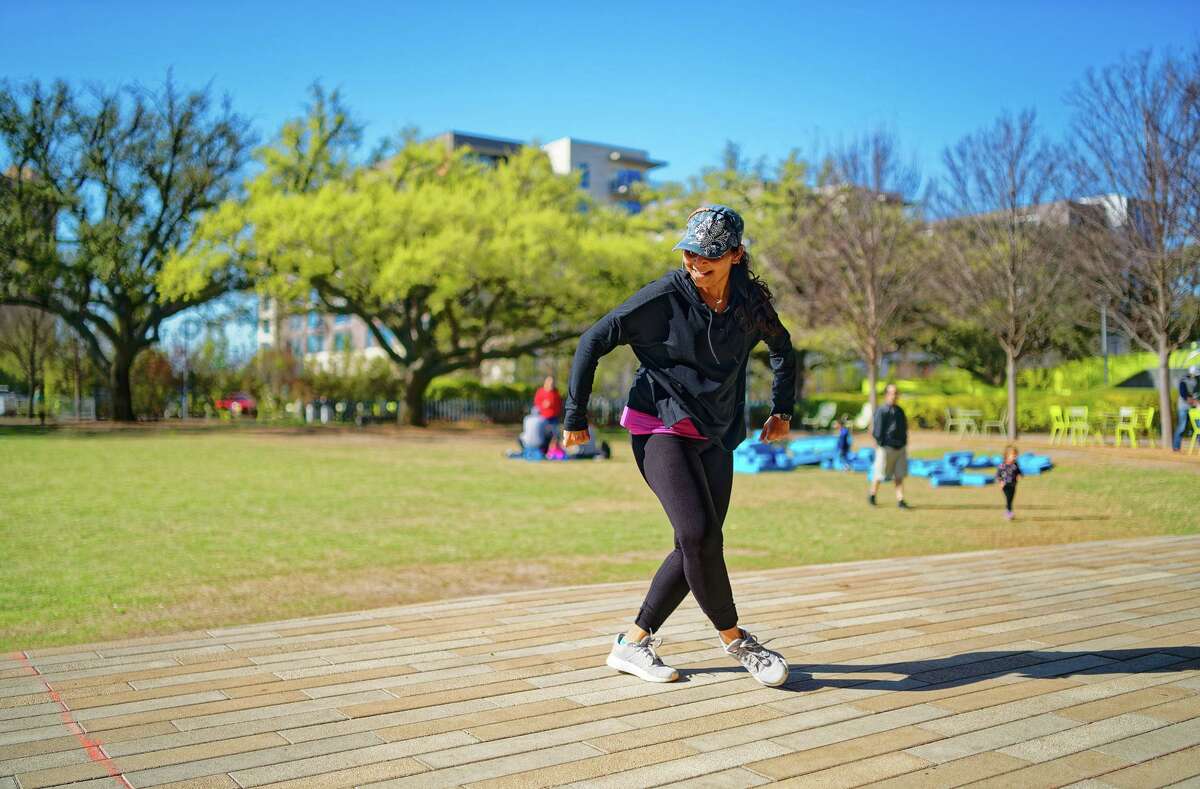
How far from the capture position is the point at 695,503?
4188mm

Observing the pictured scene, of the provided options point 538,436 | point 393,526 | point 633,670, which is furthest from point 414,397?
point 633,670

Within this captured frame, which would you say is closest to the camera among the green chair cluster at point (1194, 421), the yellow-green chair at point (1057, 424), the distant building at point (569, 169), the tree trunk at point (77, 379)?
the green chair cluster at point (1194, 421)

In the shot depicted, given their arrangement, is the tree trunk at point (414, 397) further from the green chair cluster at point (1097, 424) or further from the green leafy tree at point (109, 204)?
the green chair cluster at point (1097, 424)

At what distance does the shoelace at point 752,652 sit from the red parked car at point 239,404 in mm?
44323

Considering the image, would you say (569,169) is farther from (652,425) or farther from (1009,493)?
(652,425)

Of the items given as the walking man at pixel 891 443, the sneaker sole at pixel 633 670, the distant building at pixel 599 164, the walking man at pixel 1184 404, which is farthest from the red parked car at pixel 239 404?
the distant building at pixel 599 164

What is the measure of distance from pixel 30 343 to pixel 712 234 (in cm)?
4646

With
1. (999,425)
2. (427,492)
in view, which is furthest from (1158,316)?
(427,492)

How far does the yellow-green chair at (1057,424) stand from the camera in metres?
25.8

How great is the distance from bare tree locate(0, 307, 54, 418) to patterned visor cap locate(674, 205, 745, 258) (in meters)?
43.9

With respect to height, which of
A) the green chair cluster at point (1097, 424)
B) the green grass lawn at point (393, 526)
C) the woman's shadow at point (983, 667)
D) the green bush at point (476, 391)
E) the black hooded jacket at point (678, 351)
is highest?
the green bush at point (476, 391)

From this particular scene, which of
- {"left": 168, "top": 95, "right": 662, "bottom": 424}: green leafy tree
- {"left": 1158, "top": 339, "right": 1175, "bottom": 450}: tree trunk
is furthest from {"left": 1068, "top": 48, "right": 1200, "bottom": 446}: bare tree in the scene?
{"left": 168, "top": 95, "right": 662, "bottom": 424}: green leafy tree

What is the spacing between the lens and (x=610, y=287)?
35.2 metres

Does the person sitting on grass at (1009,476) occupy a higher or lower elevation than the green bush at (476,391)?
lower
